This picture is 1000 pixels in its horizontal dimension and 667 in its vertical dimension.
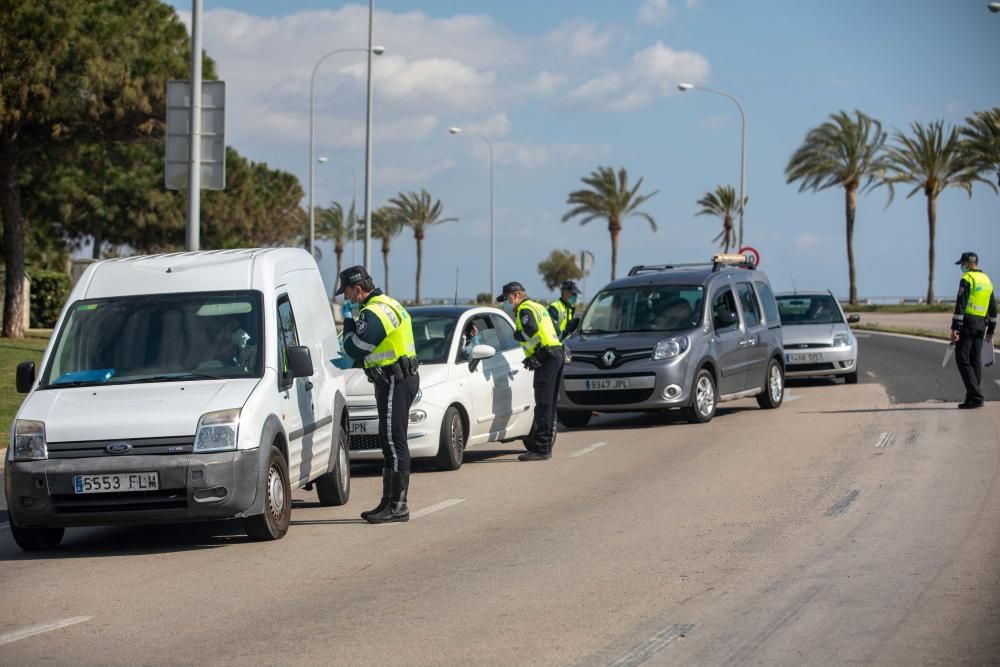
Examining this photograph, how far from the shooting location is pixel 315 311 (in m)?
11.4

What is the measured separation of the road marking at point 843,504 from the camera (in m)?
10.3

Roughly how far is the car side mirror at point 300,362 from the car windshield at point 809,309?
52.3 feet

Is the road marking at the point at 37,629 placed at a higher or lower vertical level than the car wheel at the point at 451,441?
lower

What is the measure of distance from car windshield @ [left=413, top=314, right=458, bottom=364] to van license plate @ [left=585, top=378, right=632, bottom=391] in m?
3.60

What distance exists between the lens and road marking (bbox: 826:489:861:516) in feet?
33.8

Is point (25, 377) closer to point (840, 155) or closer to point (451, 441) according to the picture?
point (451, 441)

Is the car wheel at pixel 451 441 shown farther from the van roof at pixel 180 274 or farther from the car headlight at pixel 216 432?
the car headlight at pixel 216 432

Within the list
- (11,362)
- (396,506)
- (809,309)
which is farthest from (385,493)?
(11,362)

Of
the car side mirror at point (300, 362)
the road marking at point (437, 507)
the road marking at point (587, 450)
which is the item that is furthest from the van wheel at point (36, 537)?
the road marking at point (587, 450)

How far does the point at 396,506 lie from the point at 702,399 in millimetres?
8315

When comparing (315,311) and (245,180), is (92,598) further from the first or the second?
(245,180)

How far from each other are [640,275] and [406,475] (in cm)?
965

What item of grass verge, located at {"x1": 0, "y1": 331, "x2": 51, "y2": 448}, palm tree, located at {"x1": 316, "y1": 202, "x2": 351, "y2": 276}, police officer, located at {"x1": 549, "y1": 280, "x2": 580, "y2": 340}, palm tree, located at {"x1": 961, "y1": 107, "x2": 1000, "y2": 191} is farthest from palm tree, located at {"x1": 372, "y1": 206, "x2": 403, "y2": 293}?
police officer, located at {"x1": 549, "y1": 280, "x2": 580, "y2": 340}

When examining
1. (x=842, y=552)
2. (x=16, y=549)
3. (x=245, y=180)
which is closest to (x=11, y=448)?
(x=16, y=549)
